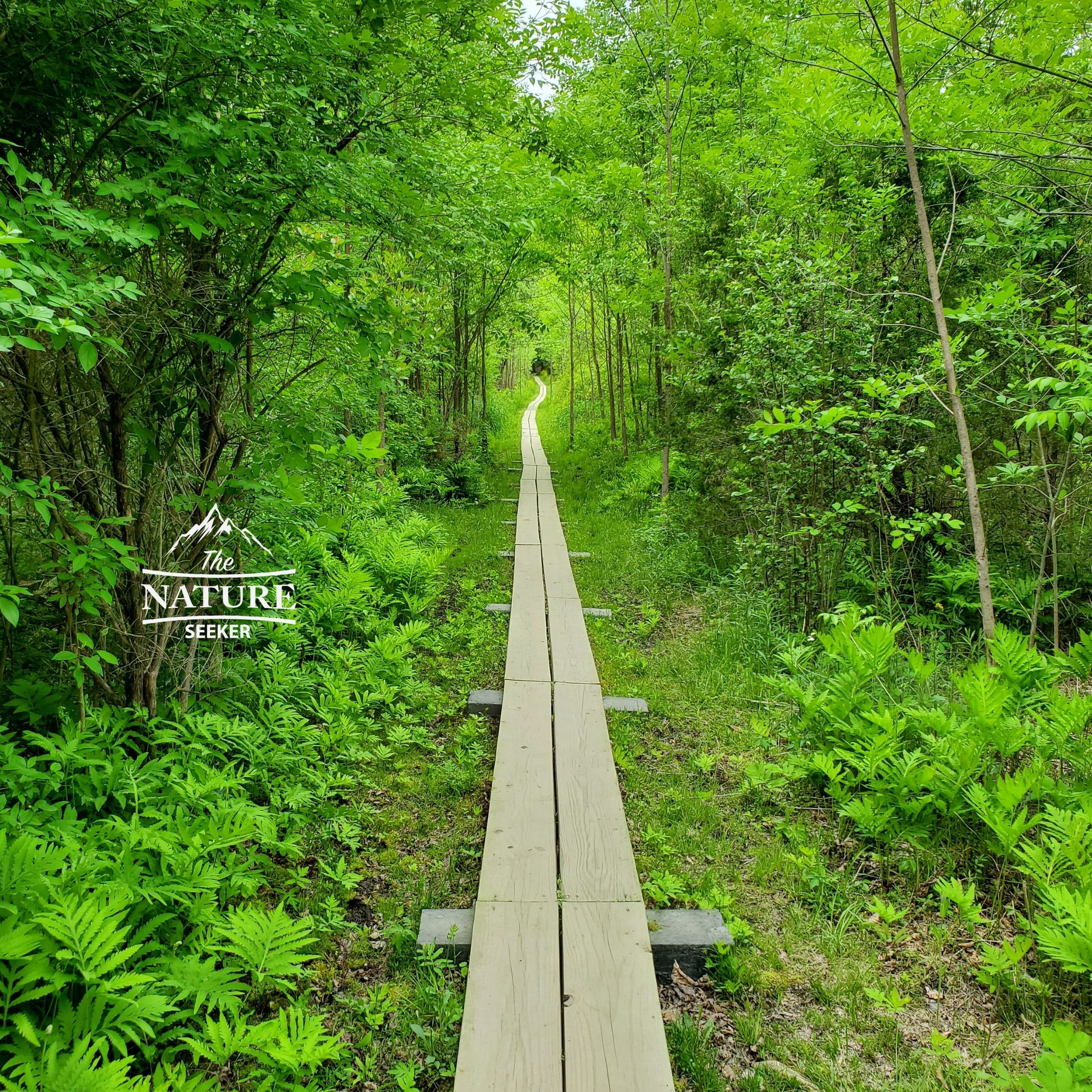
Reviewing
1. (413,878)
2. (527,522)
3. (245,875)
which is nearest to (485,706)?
(413,878)

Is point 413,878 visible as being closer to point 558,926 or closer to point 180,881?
point 558,926

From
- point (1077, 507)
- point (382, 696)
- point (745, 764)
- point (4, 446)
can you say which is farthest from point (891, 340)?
point (4, 446)

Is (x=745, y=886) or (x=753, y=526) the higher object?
(x=753, y=526)

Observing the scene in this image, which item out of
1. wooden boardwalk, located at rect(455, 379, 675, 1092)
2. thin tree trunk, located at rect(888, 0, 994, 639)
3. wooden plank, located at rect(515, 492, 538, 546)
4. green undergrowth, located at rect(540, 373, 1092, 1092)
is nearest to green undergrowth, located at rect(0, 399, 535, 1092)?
wooden boardwalk, located at rect(455, 379, 675, 1092)

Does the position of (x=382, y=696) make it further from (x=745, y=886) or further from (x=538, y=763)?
(x=745, y=886)

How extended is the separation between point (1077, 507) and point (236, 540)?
6793 mm

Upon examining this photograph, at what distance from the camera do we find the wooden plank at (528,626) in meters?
5.17

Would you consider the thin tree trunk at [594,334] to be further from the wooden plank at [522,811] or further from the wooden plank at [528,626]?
the wooden plank at [522,811]

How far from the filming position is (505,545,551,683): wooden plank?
5.17m

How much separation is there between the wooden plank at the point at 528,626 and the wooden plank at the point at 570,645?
0.25 feet

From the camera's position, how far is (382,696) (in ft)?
15.5

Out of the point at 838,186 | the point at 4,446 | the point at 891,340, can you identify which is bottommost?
the point at 4,446

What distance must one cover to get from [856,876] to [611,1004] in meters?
1.59

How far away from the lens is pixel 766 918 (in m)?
3.10
